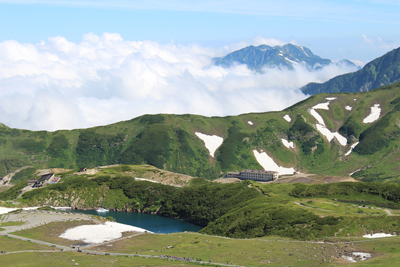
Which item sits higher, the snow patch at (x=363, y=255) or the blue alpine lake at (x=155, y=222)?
the snow patch at (x=363, y=255)

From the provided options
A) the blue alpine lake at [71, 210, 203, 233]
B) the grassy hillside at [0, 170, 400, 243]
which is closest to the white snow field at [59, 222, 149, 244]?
the grassy hillside at [0, 170, 400, 243]

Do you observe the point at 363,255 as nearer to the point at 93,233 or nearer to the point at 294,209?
the point at 294,209

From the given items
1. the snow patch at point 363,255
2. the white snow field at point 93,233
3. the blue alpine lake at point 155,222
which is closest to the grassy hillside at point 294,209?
A: the blue alpine lake at point 155,222

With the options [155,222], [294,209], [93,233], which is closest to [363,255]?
[294,209]

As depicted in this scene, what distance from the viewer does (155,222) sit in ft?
595

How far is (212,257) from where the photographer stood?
277ft

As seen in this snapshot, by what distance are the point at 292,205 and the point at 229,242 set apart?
4224cm

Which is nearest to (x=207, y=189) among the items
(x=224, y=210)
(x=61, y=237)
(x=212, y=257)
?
(x=224, y=210)

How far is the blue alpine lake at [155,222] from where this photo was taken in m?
166

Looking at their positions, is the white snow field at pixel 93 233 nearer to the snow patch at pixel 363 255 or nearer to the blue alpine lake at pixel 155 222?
the blue alpine lake at pixel 155 222

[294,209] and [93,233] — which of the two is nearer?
[93,233]

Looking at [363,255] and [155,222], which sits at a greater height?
[363,255]

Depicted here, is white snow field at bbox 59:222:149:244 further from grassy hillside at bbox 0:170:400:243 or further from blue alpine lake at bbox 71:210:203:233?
blue alpine lake at bbox 71:210:203:233

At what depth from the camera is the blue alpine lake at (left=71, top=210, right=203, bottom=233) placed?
16612cm
